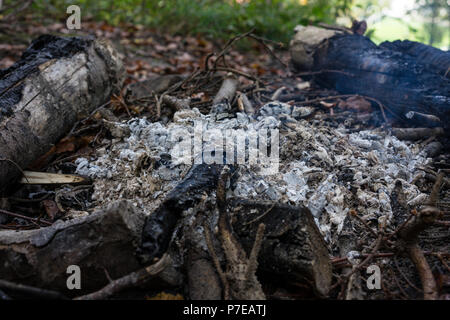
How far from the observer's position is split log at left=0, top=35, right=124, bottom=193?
8.54 ft

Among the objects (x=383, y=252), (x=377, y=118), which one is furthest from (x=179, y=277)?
(x=377, y=118)

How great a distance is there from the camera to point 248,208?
192 cm

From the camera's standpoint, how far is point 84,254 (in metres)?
1.76

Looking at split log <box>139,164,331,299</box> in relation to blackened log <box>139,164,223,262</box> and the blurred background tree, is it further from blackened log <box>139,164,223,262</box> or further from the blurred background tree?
the blurred background tree

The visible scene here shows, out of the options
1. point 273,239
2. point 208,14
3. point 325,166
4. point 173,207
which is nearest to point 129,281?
point 173,207

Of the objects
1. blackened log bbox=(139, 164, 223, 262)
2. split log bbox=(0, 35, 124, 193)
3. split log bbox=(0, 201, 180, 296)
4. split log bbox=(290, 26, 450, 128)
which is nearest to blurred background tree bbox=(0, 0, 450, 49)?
split log bbox=(290, 26, 450, 128)

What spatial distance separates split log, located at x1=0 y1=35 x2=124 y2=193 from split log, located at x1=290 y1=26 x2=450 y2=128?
7.45 feet

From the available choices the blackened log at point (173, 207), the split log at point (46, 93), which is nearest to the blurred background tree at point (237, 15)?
the split log at point (46, 93)

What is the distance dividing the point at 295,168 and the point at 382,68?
1571mm

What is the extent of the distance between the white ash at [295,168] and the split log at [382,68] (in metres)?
0.40

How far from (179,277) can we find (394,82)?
8.59ft

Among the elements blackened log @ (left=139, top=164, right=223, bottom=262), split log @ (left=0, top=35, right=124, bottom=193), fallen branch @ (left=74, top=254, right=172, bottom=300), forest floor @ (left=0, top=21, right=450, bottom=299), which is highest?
split log @ (left=0, top=35, right=124, bottom=193)

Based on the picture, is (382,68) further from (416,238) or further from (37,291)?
(37,291)
